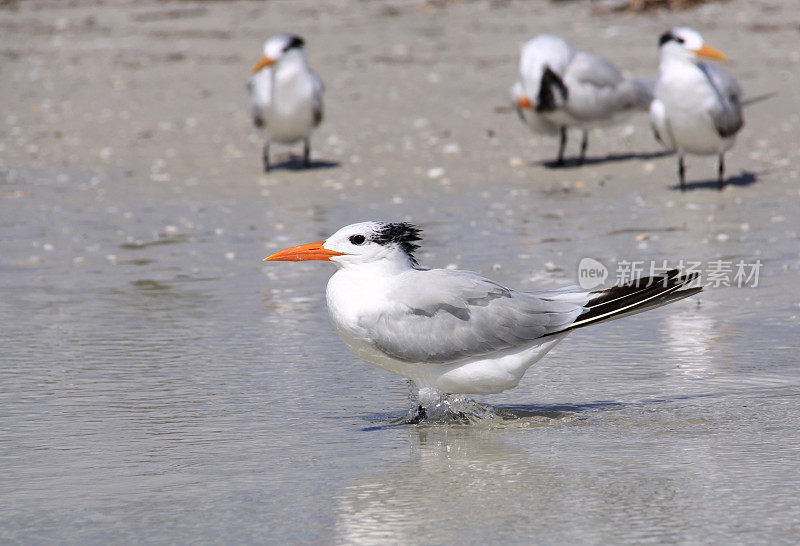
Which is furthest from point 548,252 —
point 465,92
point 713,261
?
point 465,92

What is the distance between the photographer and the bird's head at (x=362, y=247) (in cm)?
489

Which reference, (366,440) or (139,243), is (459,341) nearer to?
(366,440)

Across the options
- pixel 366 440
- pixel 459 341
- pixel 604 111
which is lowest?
pixel 366 440

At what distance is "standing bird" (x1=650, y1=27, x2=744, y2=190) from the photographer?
10.4 metres

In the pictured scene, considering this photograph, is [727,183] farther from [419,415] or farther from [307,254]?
[307,254]

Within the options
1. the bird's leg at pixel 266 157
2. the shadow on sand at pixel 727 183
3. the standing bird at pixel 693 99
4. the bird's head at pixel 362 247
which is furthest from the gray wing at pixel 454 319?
the bird's leg at pixel 266 157

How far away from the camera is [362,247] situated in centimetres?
489

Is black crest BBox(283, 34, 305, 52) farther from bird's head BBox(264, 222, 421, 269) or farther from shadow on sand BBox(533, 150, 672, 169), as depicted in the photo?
bird's head BBox(264, 222, 421, 269)

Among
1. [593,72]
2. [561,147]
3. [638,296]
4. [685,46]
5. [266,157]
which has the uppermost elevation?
[685,46]

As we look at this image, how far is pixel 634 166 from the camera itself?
1205 centimetres

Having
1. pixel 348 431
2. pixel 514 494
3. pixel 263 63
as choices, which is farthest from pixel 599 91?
pixel 514 494

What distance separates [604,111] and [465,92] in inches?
131

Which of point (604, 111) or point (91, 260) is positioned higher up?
point (604, 111)

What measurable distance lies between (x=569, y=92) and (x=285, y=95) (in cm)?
291
